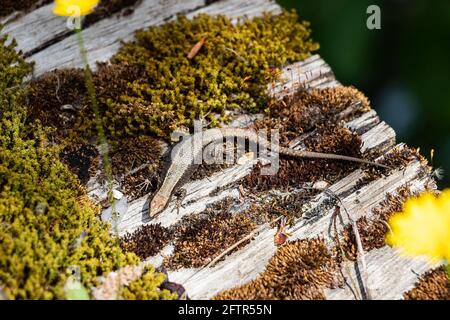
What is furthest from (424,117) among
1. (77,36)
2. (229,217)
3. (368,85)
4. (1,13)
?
(1,13)

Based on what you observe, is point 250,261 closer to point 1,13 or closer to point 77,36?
point 77,36

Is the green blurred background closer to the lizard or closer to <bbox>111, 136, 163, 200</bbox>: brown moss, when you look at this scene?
the lizard

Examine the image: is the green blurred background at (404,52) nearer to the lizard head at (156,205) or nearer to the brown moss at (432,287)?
the brown moss at (432,287)

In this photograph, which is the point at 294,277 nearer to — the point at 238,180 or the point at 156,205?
the point at 238,180

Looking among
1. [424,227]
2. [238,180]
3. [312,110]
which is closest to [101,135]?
[238,180]

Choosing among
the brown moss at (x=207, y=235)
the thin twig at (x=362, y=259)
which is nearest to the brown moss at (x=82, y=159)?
the brown moss at (x=207, y=235)

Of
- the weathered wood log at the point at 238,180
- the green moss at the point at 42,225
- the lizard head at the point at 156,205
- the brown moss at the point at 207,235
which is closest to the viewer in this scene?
the green moss at the point at 42,225
